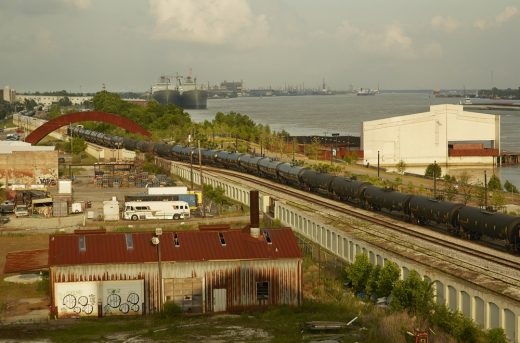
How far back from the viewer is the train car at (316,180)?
2325 inches

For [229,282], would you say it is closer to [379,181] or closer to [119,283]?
[119,283]

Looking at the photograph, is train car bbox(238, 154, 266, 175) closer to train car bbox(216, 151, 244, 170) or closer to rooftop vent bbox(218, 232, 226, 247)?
train car bbox(216, 151, 244, 170)

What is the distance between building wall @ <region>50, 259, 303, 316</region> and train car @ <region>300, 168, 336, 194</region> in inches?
1095

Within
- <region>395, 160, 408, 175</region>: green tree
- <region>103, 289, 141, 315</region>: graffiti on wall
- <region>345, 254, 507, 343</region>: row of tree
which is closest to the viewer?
<region>345, 254, 507, 343</region>: row of tree

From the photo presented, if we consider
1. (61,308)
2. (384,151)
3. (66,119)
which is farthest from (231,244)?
(66,119)

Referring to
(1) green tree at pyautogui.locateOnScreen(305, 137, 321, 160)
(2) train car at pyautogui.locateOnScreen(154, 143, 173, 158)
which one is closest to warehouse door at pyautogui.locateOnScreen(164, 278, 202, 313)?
(2) train car at pyautogui.locateOnScreen(154, 143, 173, 158)

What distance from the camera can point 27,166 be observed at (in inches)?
2977

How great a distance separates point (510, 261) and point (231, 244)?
1152 centimetres

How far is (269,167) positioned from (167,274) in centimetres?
4099

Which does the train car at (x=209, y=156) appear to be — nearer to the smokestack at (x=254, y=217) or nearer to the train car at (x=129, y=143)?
the train car at (x=129, y=143)

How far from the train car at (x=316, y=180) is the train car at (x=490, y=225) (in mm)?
18658

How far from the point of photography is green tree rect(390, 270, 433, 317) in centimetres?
2655

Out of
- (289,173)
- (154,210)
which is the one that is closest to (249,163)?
(289,173)

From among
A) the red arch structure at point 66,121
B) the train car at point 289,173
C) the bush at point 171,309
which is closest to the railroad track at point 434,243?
the train car at point 289,173
